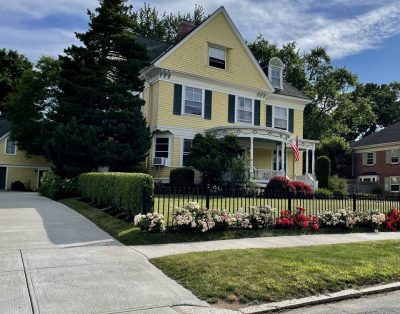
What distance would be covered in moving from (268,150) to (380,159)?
20.3m

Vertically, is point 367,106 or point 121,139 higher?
point 367,106

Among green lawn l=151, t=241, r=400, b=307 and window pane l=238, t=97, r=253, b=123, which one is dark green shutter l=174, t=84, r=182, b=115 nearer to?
window pane l=238, t=97, r=253, b=123

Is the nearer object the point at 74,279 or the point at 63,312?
the point at 63,312

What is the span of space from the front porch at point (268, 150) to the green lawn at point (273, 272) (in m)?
14.8

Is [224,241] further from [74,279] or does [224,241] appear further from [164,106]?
[164,106]

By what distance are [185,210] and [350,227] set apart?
5.94m

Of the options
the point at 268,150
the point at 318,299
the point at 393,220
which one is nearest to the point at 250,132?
the point at 268,150

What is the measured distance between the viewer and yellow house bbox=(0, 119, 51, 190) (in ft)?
124

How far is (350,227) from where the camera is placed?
1274cm

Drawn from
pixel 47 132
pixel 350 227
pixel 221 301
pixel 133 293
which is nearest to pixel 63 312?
pixel 133 293

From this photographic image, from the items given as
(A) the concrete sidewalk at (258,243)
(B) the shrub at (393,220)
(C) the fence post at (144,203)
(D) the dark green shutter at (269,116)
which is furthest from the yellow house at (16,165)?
(B) the shrub at (393,220)

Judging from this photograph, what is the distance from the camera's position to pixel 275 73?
31516 millimetres

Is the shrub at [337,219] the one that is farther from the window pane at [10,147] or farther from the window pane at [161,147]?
the window pane at [10,147]

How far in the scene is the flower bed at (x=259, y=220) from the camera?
32.1ft
